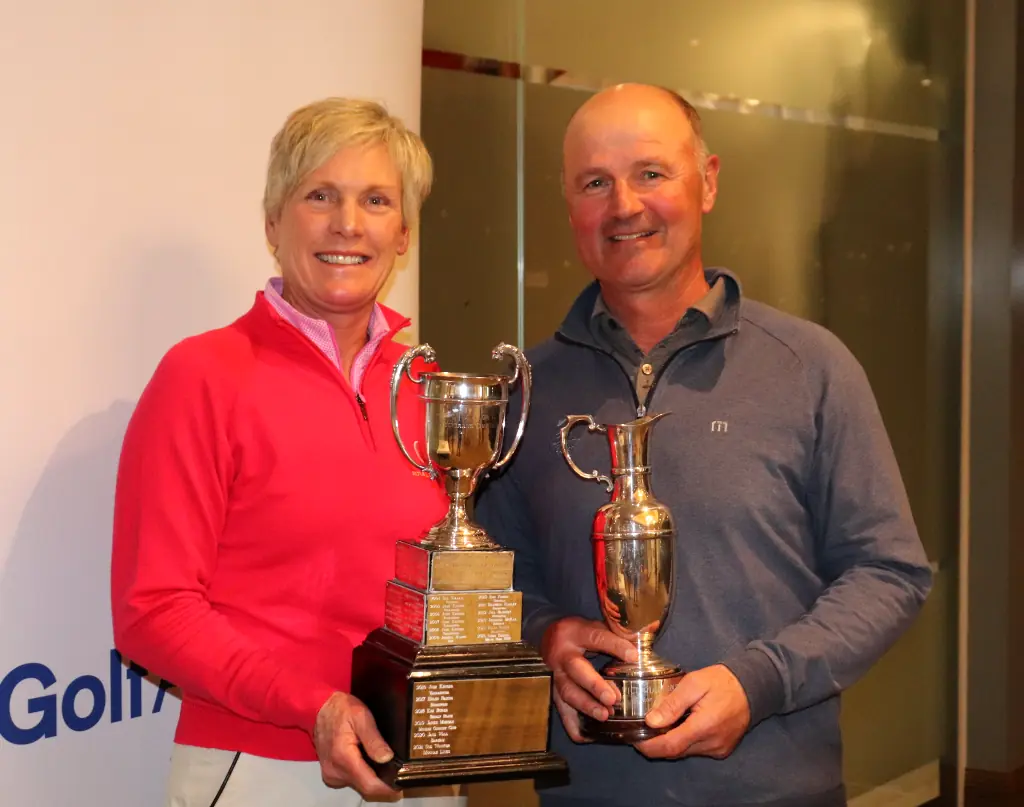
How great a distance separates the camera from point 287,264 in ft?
Result: 6.25

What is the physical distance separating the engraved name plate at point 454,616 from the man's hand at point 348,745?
0.41 ft

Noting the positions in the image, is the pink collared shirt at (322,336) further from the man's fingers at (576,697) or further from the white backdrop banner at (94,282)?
the man's fingers at (576,697)

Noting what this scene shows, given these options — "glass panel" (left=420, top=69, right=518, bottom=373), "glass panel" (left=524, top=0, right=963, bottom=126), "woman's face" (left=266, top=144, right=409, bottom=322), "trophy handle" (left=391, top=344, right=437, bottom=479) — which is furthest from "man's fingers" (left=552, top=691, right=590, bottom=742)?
"glass panel" (left=524, top=0, right=963, bottom=126)

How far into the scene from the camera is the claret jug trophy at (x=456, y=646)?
167 cm

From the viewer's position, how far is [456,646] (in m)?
1.72

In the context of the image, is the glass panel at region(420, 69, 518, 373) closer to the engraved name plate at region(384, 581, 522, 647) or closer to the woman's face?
the woman's face

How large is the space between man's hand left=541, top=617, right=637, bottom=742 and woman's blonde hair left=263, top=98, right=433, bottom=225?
27.8 inches

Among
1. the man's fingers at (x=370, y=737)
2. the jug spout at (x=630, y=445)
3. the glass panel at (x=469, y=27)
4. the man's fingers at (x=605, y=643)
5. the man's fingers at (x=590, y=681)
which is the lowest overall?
the man's fingers at (x=370, y=737)

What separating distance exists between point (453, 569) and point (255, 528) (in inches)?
11.7

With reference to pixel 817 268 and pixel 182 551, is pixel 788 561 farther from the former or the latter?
pixel 817 268

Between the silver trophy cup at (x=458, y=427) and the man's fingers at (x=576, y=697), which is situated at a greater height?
the silver trophy cup at (x=458, y=427)

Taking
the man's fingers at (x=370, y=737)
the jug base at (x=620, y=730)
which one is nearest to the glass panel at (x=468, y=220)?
the jug base at (x=620, y=730)

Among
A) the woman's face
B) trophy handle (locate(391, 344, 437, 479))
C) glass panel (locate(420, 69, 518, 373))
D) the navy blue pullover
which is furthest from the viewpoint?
glass panel (locate(420, 69, 518, 373))

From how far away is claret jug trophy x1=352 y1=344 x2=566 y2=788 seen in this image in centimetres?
167
